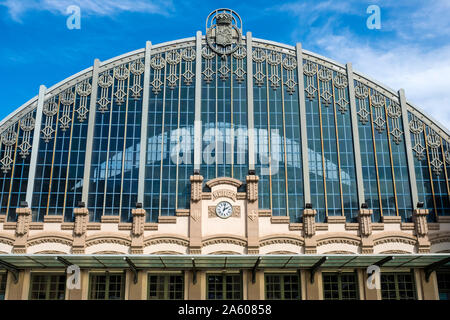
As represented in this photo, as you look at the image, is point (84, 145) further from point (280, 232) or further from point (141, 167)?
point (280, 232)

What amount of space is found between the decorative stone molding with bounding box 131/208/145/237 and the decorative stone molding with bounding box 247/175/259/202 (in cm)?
704

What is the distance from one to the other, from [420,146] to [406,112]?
2.79 metres

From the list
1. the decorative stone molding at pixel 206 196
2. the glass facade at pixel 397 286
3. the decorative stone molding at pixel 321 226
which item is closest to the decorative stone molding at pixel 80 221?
the decorative stone molding at pixel 206 196

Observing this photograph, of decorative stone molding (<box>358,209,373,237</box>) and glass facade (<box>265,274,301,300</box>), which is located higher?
decorative stone molding (<box>358,209,373,237</box>)

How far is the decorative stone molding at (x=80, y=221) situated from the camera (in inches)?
1310

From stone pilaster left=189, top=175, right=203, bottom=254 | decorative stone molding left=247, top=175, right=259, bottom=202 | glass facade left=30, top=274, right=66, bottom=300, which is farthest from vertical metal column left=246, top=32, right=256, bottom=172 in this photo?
glass facade left=30, top=274, right=66, bottom=300

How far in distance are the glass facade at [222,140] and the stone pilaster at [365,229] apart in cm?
93

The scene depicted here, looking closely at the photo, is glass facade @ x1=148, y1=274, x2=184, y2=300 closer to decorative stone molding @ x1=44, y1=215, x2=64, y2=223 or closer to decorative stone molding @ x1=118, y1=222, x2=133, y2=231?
decorative stone molding @ x1=118, y1=222, x2=133, y2=231

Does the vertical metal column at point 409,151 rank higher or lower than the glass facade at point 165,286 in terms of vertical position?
higher

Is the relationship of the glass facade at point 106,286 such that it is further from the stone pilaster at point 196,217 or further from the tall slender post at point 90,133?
the tall slender post at point 90,133

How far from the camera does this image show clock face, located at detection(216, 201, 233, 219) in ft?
110

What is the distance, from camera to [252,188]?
111ft

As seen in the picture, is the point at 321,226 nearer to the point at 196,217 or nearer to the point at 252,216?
the point at 252,216

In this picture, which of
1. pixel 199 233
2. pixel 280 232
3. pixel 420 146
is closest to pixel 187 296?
pixel 199 233
